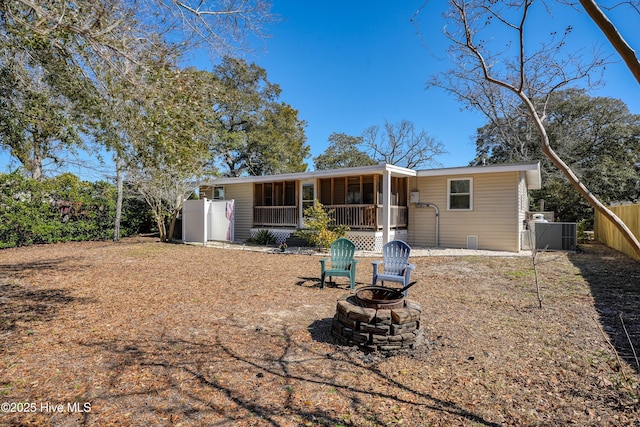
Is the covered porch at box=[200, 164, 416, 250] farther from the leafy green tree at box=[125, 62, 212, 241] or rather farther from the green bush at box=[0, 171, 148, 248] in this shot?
the leafy green tree at box=[125, 62, 212, 241]

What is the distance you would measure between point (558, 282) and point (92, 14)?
9283 millimetres

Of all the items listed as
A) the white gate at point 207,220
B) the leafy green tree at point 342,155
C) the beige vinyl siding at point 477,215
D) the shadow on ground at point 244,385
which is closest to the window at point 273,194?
the white gate at point 207,220

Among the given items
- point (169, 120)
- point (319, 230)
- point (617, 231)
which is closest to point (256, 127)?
point (319, 230)

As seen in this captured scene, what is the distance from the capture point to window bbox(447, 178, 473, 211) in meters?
12.4

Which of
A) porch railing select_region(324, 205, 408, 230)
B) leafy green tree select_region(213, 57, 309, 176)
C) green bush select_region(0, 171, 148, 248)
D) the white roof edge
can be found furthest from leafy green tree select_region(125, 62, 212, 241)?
leafy green tree select_region(213, 57, 309, 176)

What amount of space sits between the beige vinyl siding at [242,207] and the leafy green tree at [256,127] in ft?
26.4

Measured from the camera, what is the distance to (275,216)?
14969 mm

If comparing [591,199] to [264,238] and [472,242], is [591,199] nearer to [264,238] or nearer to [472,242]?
[472,242]

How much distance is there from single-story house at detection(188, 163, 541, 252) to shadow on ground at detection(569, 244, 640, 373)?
2.60m

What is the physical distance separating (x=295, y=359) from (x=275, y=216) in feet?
38.6

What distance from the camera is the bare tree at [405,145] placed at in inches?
1160

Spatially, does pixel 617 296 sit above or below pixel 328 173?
below

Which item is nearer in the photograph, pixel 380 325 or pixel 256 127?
pixel 380 325

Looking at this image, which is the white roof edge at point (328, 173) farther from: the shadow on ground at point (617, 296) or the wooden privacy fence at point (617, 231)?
the wooden privacy fence at point (617, 231)
